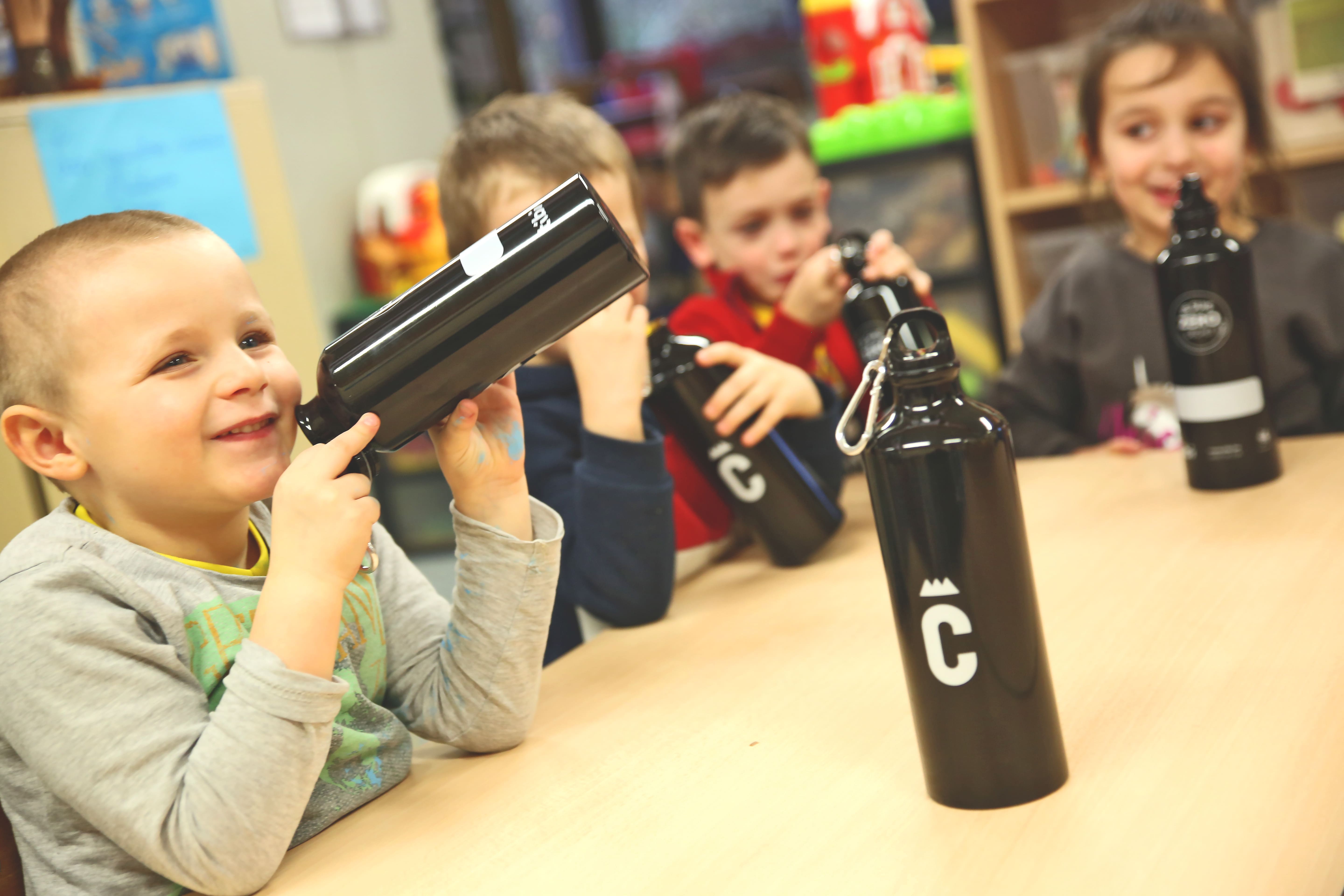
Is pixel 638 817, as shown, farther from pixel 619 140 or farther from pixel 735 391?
pixel 619 140

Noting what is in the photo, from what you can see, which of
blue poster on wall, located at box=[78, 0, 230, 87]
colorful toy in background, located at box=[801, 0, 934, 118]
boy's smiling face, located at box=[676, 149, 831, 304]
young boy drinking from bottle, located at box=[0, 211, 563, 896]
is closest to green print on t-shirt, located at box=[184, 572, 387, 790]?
young boy drinking from bottle, located at box=[0, 211, 563, 896]

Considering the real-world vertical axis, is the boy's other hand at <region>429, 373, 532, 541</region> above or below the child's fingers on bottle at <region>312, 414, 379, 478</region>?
below

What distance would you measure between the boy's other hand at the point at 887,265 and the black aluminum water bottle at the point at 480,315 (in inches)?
22.2

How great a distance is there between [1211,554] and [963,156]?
1761mm

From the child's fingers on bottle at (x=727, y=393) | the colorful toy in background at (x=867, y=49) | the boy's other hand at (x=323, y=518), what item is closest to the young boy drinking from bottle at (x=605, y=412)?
the child's fingers on bottle at (x=727, y=393)

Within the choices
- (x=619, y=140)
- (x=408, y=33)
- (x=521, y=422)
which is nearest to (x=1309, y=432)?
(x=619, y=140)

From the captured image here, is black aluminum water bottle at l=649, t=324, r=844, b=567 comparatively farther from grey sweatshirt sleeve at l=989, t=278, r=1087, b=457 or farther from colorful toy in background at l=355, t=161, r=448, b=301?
colorful toy in background at l=355, t=161, r=448, b=301

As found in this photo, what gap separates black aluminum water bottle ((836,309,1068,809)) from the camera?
56cm

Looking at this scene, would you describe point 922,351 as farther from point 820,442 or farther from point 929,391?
point 820,442

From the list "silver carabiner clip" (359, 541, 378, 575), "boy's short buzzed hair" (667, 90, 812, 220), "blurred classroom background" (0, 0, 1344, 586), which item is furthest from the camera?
"boy's short buzzed hair" (667, 90, 812, 220)

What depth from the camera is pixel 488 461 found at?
0.81 m

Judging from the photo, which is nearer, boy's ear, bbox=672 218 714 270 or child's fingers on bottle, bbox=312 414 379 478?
child's fingers on bottle, bbox=312 414 379 478

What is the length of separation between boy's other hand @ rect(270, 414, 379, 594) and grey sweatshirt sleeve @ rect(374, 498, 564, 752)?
13 centimetres

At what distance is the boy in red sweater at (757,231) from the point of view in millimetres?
1446
